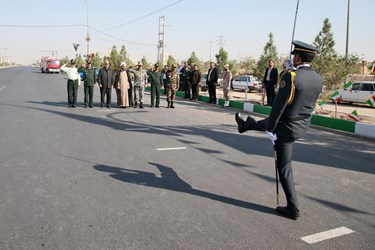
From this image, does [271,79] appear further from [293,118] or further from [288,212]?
[288,212]

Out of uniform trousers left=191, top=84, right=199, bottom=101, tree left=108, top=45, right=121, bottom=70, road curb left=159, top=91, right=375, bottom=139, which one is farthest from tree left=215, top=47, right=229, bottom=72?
road curb left=159, top=91, right=375, bottom=139

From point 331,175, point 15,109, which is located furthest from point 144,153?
point 15,109

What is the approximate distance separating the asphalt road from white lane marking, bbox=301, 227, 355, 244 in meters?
0.03

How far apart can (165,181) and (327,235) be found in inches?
94.1

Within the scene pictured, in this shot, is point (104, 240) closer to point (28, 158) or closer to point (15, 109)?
point (28, 158)

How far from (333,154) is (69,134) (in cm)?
616

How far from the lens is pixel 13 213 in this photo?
12.8 ft

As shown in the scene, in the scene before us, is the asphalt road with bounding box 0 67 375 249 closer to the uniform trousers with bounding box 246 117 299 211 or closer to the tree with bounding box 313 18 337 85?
→ the uniform trousers with bounding box 246 117 299 211

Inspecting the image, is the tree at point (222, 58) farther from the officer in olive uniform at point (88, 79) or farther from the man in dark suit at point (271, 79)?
the officer in olive uniform at point (88, 79)

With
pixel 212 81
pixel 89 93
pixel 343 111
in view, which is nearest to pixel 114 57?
pixel 212 81

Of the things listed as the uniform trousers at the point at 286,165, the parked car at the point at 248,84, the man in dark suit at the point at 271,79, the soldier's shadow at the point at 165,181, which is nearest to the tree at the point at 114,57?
the parked car at the point at 248,84

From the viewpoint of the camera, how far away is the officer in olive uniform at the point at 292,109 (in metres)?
3.81

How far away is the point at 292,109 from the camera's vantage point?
3.91m

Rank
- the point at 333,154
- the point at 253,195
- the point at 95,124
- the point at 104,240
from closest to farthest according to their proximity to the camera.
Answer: the point at 104,240, the point at 253,195, the point at 333,154, the point at 95,124
